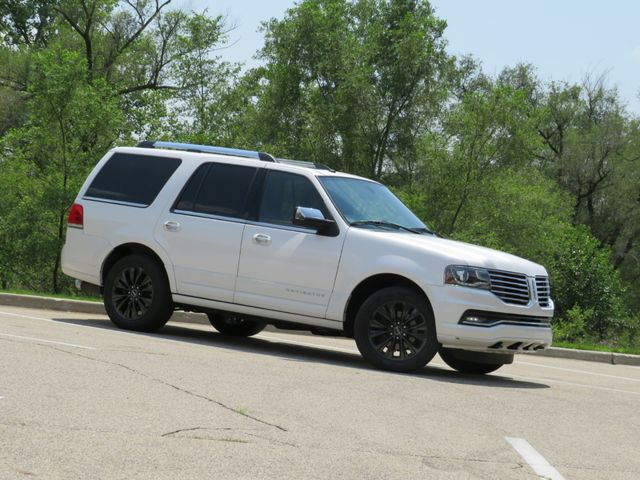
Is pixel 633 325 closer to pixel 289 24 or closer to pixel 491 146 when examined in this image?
pixel 491 146

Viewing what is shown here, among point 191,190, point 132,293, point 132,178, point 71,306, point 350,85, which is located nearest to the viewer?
point 191,190

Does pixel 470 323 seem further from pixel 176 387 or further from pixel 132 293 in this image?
pixel 132 293

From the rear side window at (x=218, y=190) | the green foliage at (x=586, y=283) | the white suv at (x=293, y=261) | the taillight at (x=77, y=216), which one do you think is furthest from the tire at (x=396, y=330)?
the green foliage at (x=586, y=283)

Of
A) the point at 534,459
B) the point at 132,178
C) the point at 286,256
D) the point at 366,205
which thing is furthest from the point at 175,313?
the point at 534,459

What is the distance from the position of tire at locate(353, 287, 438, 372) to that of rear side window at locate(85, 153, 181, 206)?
3163 millimetres

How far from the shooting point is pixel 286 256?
11.6 metres

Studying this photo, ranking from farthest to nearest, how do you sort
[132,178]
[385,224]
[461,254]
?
1. [132,178]
2. [385,224]
3. [461,254]

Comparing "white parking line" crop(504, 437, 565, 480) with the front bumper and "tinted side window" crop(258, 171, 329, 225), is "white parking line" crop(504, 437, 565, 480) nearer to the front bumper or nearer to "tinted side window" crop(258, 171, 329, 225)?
the front bumper

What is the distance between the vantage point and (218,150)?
42.0 feet

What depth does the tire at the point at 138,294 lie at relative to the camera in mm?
12383

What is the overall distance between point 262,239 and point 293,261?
1.53 ft

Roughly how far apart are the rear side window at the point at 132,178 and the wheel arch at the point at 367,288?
284 cm

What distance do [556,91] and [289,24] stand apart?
19879mm

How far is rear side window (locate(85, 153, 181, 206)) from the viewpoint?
12789 millimetres
